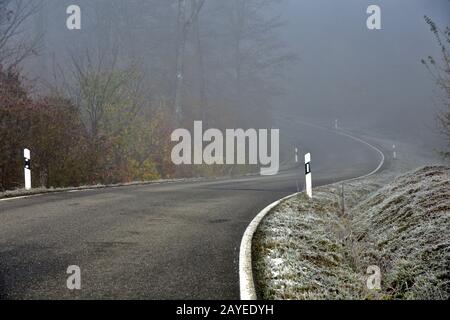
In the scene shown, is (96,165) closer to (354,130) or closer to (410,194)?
(410,194)

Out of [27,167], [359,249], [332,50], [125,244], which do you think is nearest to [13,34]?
[27,167]

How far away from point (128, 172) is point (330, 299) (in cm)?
1396

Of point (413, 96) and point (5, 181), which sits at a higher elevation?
point (413, 96)

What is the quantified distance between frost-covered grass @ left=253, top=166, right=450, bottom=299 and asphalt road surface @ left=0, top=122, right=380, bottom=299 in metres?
0.49

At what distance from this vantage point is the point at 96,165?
1487 cm

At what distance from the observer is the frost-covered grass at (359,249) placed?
4.57 m

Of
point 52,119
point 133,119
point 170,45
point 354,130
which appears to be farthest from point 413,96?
point 52,119

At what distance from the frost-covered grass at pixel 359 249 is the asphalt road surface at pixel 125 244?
0.49 metres

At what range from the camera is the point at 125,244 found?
5848 millimetres

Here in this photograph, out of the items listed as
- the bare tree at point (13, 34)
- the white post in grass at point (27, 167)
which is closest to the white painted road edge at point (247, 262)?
the white post in grass at point (27, 167)

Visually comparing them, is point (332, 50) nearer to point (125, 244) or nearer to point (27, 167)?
point (27, 167)

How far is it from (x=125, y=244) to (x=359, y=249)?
3.35 m
